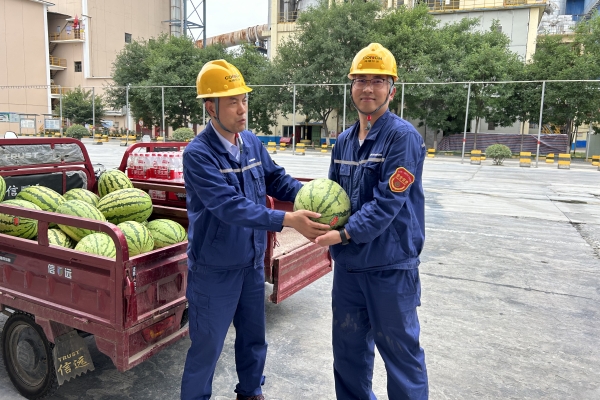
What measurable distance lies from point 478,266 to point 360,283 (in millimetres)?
4384

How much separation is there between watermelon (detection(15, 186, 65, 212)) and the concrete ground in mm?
1253

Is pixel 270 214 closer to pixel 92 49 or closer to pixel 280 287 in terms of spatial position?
pixel 280 287

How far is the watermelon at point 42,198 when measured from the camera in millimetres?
4086

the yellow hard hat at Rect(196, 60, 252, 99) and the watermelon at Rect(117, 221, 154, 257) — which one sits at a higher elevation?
the yellow hard hat at Rect(196, 60, 252, 99)

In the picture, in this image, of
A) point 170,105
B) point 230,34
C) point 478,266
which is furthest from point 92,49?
point 478,266

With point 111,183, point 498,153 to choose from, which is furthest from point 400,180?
point 498,153

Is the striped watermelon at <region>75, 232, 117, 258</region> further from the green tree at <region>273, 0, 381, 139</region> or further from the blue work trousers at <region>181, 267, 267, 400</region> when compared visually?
the green tree at <region>273, 0, 381, 139</region>

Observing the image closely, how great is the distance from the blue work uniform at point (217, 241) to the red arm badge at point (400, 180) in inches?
27.4

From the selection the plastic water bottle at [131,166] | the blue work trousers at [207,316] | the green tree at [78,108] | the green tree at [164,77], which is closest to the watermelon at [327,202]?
the blue work trousers at [207,316]

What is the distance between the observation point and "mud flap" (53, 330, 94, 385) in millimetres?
3127

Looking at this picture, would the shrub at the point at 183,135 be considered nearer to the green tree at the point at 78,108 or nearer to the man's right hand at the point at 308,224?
the green tree at the point at 78,108

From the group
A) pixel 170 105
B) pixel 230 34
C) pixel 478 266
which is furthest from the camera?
pixel 230 34

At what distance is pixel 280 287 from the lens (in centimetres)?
427

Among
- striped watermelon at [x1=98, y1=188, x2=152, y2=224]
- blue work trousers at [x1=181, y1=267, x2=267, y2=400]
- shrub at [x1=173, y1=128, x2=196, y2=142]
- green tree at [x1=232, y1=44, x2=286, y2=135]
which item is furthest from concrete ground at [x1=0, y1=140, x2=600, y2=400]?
green tree at [x1=232, y1=44, x2=286, y2=135]
